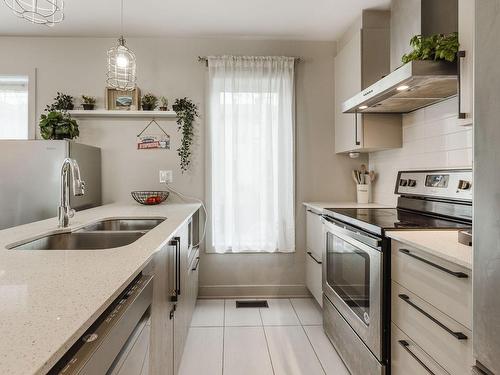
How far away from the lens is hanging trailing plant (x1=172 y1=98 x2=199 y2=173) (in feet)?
10.0

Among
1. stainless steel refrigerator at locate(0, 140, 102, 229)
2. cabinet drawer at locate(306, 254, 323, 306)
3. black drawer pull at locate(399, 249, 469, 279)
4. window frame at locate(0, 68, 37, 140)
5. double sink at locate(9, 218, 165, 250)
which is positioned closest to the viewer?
black drawer pull at locate(399, 249, 469, 279)

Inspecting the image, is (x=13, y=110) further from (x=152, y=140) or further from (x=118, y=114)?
(x=152, y=140)

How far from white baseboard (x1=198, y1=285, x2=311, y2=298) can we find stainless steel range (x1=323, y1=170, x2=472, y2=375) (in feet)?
2.59

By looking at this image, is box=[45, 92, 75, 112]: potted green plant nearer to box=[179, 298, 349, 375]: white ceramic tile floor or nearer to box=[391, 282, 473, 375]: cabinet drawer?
box=[179, 298, 349, 375]: white ceramic tile floor

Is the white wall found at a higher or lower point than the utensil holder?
higher

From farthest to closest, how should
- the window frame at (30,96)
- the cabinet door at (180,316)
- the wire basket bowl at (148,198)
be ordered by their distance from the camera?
the window frame at (30,96) < the wire basket bowl at (148,198) < the cabinet door at (180,316)

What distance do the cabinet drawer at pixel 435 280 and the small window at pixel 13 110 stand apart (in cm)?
339

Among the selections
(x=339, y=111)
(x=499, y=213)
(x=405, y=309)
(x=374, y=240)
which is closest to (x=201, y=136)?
(x=339, y=111)

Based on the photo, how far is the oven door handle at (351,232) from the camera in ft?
5.16

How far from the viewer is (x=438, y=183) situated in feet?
6.59

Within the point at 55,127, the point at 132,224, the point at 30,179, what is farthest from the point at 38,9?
the point at 132,224

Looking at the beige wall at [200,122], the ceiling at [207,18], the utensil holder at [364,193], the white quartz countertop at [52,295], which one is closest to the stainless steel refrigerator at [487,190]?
the white quartz countertop at [52,295]

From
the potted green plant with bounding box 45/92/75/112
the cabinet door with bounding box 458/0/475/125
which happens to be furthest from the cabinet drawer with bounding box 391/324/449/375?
the potted green plant with bounding box 45/92/75/112

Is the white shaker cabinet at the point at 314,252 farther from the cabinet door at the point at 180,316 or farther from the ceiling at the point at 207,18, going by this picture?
the ceiling at the point at 207,18
